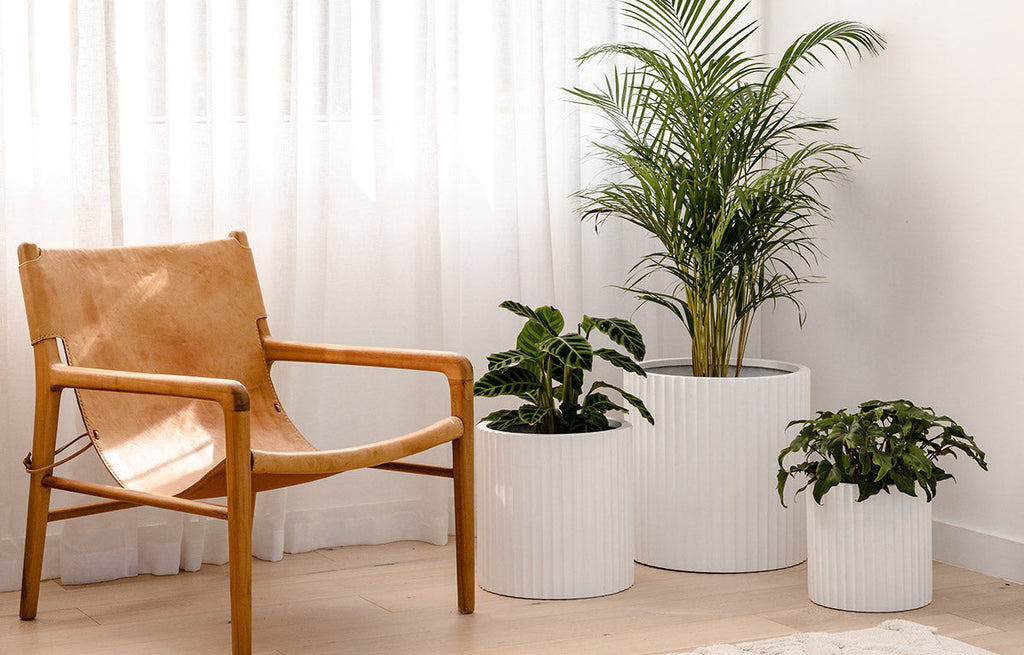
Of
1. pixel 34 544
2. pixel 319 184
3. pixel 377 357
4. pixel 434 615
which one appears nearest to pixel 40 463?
pixel 34 544

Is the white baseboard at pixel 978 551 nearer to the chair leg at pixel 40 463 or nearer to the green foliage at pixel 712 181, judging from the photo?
the green foliage at pixel 712 181

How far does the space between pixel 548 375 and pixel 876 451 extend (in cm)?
67

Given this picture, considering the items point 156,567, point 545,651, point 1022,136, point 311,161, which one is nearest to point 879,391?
point 1022,136

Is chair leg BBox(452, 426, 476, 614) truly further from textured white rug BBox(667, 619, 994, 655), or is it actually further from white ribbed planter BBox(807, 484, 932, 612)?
white ribbed planter BBox(807, 484, 932, 612)

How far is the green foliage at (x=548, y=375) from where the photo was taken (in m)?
2.51

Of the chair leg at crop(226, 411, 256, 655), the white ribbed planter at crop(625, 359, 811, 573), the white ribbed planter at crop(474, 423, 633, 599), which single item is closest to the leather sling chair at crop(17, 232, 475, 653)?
the chair leg at crop(226, 411, 256, 655)

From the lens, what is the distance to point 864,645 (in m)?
2.17

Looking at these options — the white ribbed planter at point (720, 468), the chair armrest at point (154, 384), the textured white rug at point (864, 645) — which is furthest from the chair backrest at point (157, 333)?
the textured white rug at point (864, 645)

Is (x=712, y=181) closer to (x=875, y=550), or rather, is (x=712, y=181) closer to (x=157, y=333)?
(x=875, y=550)

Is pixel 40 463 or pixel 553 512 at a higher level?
pixel 40 463

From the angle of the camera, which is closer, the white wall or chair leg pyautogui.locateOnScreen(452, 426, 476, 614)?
chair leg pyautogui.locateOnScreen(452, 426, 476, 614)

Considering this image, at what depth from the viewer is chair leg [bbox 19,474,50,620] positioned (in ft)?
7.84

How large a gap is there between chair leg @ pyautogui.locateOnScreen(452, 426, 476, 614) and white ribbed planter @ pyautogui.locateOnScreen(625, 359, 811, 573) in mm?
522

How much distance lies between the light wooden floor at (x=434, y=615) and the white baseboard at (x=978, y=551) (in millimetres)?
34
